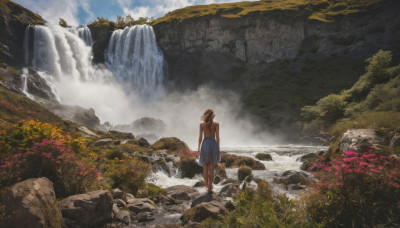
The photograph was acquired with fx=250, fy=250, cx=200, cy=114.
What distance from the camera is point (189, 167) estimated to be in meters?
13.2

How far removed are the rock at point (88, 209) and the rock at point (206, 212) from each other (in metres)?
1.84

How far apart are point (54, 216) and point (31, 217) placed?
18.4 inches

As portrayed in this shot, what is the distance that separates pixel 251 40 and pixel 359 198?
174 ft

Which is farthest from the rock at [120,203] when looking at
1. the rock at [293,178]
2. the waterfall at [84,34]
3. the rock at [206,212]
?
the waterfall at [84,34]

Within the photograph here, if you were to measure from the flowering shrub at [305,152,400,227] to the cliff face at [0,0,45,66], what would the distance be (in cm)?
5225

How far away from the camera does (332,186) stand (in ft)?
13.5

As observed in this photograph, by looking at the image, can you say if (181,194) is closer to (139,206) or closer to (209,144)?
(139,206)

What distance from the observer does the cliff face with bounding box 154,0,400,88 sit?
157 feet

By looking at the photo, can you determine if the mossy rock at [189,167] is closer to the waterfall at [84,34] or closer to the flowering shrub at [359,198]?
the flowering shrub at [359,198]

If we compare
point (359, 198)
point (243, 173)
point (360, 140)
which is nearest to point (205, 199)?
point (359, 198)

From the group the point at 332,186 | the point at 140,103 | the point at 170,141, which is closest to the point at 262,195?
the point at 332,186

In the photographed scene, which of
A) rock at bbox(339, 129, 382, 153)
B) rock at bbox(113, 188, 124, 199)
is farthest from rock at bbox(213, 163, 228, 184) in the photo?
rock at bbox(339, 129, 382, 153)

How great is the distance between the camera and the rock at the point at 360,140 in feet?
37.2

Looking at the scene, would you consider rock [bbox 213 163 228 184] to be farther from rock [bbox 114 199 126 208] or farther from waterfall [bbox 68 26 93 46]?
waterfall [bbox 68 26 93 46]
